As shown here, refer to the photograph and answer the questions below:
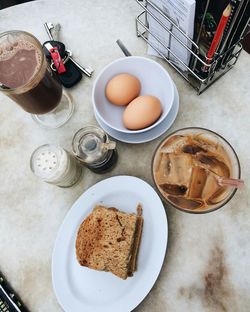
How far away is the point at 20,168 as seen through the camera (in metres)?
0.87

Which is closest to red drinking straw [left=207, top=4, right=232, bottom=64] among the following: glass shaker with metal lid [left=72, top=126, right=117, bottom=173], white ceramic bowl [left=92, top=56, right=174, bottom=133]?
white ceramic bowl [left=92, top=56, right=174, bottom=133]

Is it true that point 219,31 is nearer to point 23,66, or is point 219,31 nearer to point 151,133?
point 151,133

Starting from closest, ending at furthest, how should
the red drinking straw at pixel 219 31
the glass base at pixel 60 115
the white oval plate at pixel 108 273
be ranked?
the red drinking straw at pixel 219 31
the white oval plate at pixel 108 273
the glass base at pixel 60 115

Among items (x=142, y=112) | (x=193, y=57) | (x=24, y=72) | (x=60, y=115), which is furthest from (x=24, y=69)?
(x=193, y=57)

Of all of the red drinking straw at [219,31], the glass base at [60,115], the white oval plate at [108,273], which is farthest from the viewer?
the glass base at [60,115]

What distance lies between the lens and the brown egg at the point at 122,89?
31.5 inches

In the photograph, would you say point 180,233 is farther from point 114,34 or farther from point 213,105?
point 114,34

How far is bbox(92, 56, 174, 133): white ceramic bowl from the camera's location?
813 millimetres

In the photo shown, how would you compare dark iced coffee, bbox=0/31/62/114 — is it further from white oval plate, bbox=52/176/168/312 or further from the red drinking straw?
the red drinking straw

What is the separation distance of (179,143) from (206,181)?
4.1 inches

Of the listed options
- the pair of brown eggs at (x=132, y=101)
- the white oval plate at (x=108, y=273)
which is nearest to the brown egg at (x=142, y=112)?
the pair of brown eggs at (x=132, y=101)

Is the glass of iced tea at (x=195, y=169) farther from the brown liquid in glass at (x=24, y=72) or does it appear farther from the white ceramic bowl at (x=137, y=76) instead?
the brown liquid in glass at (x=24, y=72)

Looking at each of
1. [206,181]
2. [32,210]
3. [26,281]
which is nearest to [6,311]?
[26,281]

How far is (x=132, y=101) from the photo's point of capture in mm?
795
